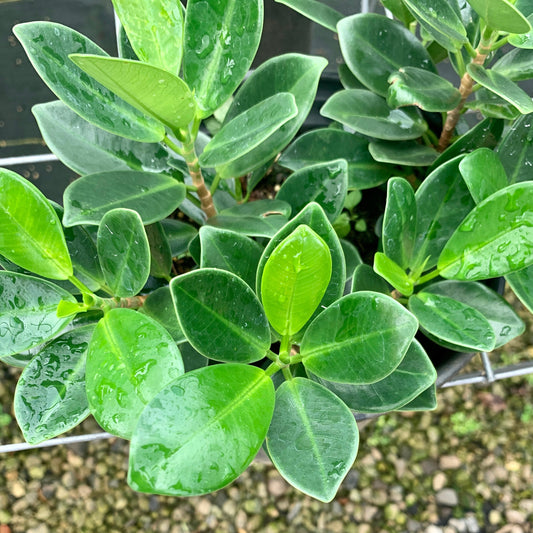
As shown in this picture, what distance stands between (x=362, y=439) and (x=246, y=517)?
33 centimetres

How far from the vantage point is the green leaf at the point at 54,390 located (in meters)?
0.56

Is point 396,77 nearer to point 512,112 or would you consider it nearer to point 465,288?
point 512,112

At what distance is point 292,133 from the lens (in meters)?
0.67

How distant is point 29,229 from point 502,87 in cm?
51

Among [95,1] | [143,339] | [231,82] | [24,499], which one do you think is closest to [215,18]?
[231,82]

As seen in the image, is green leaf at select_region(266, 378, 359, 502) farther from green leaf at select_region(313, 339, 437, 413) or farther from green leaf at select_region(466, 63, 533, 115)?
green leaf at select_region(466, 63, 533, 115)

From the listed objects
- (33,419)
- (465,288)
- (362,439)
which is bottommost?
(362,439)

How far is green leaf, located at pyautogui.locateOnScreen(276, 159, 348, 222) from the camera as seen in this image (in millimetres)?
665

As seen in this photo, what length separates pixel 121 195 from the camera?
0.62 metres

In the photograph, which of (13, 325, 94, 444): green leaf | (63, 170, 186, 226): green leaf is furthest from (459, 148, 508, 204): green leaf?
(13, 325, 94, 444): green leaf

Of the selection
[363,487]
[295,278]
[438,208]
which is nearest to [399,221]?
[438,208]

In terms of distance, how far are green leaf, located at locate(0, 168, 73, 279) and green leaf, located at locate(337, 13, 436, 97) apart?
431 mm

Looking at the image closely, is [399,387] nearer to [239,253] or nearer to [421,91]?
[239,253]

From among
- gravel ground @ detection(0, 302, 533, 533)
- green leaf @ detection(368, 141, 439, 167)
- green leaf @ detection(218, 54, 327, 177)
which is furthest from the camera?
gravel ground @ detection(0, 302, 533, 533)
